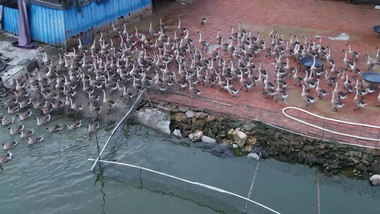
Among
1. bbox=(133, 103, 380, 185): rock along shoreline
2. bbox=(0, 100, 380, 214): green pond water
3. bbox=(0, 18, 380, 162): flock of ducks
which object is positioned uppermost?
bbox=(0, 18, 380, 162): flock of ducks

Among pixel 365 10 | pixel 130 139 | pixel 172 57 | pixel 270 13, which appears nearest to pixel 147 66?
pixel 172 57

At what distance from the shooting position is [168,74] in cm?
1769

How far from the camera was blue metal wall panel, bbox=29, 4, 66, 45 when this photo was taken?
65.1 feet

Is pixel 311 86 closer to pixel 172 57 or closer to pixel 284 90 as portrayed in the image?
pixel 284 90

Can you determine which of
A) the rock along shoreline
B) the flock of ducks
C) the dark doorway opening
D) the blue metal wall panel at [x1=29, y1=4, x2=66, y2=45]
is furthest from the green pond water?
the dark doorway opening

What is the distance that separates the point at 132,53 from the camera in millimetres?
20062

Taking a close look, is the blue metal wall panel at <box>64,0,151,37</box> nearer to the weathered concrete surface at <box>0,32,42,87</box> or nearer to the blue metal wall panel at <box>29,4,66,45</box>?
the blue metal wall panel at <box>29,4,66,45</box>

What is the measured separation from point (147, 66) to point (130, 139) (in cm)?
395

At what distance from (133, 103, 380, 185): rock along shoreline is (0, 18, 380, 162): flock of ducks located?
138cm

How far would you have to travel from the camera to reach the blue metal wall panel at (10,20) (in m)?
20.9

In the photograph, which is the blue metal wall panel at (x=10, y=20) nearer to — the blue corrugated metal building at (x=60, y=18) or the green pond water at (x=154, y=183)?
the blue corrugated metal building at (x=60, y=18)

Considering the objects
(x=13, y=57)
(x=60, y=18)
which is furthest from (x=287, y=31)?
(x=13, y=57)

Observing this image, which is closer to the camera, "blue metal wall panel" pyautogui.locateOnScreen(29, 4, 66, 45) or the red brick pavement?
the red brick pavement

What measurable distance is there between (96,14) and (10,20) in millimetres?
4044
